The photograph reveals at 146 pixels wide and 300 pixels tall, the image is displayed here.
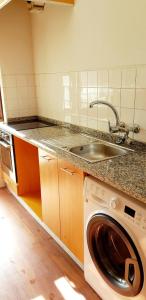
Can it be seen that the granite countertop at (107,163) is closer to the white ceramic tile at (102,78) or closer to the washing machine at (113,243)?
the washing machine at (113,243)

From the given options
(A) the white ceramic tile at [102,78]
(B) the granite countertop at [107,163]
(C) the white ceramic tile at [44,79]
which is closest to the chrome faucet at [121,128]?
(B) the granite countertop at [107,163]

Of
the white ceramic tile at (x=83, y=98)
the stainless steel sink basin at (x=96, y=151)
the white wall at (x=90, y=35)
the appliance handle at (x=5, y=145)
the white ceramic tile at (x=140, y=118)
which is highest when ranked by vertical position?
the white wall at (x=90, y=35)

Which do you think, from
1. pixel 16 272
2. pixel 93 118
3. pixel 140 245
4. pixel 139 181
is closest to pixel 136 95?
pixel 93 118

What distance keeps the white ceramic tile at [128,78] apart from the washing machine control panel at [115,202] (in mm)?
776

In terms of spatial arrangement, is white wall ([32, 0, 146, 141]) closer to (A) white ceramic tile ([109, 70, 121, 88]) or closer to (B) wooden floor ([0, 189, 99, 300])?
(A) white ceramic tile ([109, 70, 121, 88])

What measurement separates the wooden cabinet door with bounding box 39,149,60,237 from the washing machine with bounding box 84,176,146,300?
1.35ft

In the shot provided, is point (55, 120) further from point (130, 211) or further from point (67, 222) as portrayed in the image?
point (130, 211)

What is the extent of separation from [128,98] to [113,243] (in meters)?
1.00

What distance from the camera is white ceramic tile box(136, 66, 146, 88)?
5.39ft

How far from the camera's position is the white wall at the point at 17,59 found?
2783mm

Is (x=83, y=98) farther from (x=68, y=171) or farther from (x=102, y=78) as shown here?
(x=68, y=171)

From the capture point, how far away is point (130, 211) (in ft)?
3.83

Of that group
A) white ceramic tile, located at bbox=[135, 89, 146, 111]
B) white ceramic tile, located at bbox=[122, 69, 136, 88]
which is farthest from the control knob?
white ceramic tile, located at bbox=[122, 69, 136, 88]

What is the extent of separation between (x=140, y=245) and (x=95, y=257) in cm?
45
